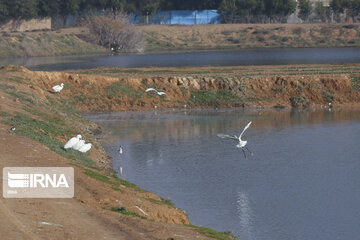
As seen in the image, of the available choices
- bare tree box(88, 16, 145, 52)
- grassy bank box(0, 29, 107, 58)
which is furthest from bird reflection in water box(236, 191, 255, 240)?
bare tree box(88, 16, 145, 52)

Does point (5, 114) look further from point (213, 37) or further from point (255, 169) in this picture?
point (213, 37)

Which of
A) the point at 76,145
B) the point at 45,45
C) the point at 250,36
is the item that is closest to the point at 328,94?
the point at 76,145

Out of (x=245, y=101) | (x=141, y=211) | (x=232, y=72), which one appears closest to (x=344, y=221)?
(x=141, y=211)

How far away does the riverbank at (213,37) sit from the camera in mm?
105562

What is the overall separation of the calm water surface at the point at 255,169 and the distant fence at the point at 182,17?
3418 inches

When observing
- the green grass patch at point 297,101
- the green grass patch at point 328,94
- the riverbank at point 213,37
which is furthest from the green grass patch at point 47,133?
the riverbank at point 213,37

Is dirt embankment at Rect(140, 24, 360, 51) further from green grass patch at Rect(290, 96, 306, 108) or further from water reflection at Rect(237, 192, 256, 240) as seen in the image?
water reflection at Rect(237, 192, 256, 240)

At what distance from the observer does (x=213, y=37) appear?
4619 inches

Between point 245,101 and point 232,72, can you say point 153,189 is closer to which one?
point 245,101

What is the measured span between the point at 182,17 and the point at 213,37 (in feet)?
56.7

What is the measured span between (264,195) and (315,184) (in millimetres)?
2754

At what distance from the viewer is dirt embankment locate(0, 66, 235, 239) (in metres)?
15.3

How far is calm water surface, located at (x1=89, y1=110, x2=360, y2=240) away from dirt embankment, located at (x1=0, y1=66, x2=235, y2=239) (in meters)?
1.95

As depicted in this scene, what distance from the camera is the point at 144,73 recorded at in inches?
2290
